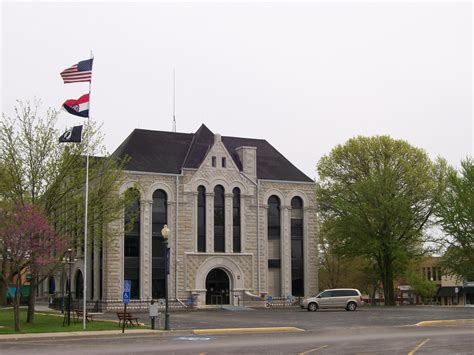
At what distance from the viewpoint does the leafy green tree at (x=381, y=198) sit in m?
62.9

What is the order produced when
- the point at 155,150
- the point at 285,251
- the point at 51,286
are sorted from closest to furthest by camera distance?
the point at 155,150
the point at 285,251
the point at 51,286

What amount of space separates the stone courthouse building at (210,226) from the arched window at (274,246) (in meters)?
0.09

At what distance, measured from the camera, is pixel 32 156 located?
37.9 metres

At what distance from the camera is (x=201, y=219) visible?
61.5 meters

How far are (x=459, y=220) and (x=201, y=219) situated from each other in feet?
74.1

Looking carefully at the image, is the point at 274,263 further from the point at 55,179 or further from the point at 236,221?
the point at 55,179

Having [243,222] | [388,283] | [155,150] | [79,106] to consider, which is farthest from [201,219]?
[79,106]

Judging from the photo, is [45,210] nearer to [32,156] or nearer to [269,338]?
[32,156]

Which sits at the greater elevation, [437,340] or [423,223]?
[423,223]

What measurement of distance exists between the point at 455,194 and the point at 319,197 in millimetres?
13066

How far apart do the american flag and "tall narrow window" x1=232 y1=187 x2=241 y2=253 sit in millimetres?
28958

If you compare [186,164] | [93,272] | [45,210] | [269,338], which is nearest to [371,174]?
[186,164]

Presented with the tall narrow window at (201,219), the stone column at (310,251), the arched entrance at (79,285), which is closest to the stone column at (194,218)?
the tall narrow window at (201,219)

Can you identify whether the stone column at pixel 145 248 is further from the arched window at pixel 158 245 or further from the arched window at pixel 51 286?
the arched window at pixel 51 286
